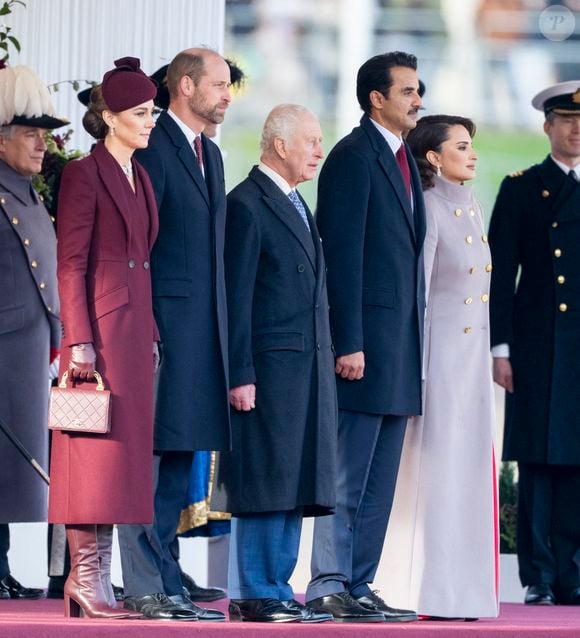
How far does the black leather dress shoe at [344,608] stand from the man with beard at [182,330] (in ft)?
1.21

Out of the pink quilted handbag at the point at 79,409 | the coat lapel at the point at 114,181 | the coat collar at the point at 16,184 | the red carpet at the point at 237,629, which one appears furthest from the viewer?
the coat collar at the point at 16,184

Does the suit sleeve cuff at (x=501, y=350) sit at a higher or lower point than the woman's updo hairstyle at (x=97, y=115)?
lower

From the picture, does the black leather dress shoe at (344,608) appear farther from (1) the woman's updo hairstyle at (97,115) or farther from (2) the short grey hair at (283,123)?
(1) the woman's updo hairstyle at (97,115)

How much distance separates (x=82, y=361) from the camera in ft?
15.6

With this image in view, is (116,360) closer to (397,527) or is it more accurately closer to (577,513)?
(397,527)

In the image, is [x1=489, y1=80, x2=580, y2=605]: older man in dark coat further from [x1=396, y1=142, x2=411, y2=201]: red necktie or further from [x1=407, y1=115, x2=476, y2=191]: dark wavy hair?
[x1=396, y1=142, x2=411, y2=201]: red necktie

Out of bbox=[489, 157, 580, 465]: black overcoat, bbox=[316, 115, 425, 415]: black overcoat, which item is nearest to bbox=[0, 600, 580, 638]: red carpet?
bbox=[316, 115, 425, 415]: black overcoat

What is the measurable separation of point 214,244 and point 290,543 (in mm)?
896

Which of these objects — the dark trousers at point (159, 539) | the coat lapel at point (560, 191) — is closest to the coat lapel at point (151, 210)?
the dark trousers at point (159, 539)

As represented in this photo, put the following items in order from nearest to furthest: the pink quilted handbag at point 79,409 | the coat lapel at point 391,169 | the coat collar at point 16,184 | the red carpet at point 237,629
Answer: the red carpet at point 237,629, the pink quilted handbag at point 79,409, the coat lapel at point 391,169, the coat collar at point 16,184

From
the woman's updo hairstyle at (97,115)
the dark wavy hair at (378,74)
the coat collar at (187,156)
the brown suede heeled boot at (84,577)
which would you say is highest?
the dark wavy hair at (378,74)

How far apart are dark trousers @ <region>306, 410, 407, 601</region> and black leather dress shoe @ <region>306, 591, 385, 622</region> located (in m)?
0.03

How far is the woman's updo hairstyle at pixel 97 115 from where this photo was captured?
16.6 ft

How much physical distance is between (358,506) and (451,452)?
0.41 meters
